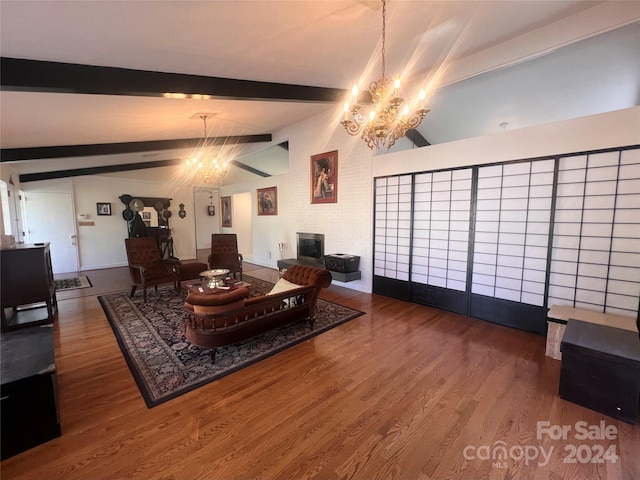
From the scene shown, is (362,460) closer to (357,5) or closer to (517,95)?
(357,5)

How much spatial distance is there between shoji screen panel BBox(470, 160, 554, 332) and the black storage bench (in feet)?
3.86

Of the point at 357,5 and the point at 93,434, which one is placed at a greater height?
the point at 357,5

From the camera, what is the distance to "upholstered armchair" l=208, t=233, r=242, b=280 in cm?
605

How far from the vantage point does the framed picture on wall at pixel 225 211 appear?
980 centimetres

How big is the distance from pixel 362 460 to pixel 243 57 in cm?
360

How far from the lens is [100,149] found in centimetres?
488

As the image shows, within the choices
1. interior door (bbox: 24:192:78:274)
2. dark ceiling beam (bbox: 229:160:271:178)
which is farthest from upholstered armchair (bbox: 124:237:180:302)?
dark ceiling beam (bbox: 229:160:271:178)

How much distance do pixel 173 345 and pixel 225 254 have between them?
3.40 metres

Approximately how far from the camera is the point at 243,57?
A: 9.19ft

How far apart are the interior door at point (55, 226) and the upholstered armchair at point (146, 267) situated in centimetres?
312

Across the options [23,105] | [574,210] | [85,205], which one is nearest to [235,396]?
[23,105]

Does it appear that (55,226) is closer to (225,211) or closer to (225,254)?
(225,254)

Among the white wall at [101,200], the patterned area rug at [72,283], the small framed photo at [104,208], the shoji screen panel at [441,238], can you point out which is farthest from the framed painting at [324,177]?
the small framed photo at [104,208]

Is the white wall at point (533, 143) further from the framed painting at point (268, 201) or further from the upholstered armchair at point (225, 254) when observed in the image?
the upholstered armchair at point (225, 254)
